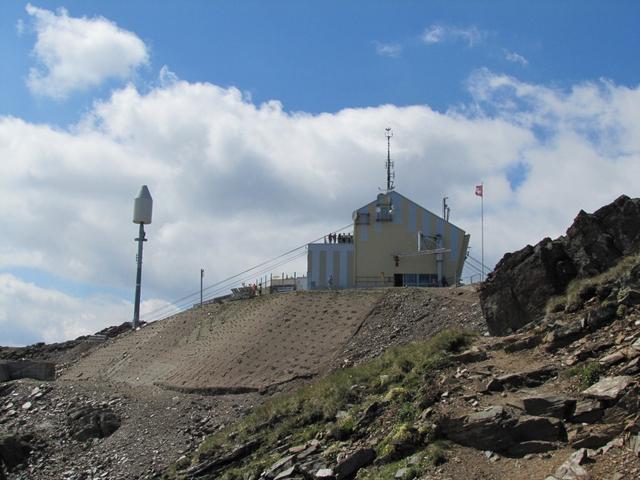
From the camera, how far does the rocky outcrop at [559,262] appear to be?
2878 centimetres

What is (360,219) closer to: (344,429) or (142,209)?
(142,209)

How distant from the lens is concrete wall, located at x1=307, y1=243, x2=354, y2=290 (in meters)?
59.3

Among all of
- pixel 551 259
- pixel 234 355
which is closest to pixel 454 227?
pixel 234 355

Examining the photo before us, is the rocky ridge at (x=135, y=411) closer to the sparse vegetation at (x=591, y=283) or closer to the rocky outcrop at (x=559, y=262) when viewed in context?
the rocky outcrop at (x=559, y=262)

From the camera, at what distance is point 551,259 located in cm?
3025

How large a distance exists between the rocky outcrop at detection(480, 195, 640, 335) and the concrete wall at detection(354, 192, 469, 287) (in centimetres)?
2683

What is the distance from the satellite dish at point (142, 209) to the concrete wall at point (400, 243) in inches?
859

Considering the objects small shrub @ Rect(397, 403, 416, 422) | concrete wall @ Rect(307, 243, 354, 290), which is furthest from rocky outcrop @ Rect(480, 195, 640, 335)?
concrete wall @ Rect(307, 243, 354, 290)

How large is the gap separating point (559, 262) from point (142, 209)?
4917cm

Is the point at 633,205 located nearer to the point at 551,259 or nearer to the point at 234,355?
the point at 551,259

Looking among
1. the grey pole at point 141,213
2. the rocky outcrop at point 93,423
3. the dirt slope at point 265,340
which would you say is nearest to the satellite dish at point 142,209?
the grey pole at point 141,213

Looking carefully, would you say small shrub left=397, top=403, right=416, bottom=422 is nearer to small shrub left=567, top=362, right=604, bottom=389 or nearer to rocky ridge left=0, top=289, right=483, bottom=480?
small shrub left=567, top=362, right=604, bottom=389

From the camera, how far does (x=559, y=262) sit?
2998 cm

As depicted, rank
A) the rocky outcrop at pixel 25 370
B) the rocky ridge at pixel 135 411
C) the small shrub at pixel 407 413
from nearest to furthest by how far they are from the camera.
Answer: the small shrub at pixel 407 413, the rocky ridge at pixel 135 411, the rocky outcrop at pixel 25 370
